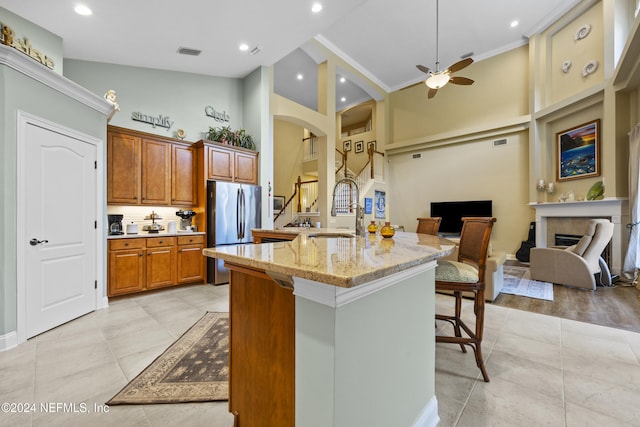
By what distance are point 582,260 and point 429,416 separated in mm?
4278

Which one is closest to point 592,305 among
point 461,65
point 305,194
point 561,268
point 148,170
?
point 561,268

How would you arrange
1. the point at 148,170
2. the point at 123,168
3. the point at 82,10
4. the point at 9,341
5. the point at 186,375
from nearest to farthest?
1. the point at 186,375
2. the point at 9,341
3. the point at 82,10
4. the point at 123,168
5. the point at 148,170

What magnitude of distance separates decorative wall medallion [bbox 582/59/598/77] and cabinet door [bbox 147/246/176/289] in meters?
8.54

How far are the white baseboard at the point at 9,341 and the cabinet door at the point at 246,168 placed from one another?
313cm

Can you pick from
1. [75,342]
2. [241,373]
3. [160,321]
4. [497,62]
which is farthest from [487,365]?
[497,62]

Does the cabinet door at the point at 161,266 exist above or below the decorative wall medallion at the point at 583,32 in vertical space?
below

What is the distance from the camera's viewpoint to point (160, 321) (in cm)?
293

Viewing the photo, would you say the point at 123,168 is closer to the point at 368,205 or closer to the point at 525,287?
the point at 368,205

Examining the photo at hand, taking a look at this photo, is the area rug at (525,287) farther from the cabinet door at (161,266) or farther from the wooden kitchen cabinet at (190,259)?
the cabinet door at (161,266)

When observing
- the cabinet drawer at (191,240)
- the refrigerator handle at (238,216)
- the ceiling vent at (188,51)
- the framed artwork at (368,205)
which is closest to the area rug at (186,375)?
the cabinet drawer at (191,240)

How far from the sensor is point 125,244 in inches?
145

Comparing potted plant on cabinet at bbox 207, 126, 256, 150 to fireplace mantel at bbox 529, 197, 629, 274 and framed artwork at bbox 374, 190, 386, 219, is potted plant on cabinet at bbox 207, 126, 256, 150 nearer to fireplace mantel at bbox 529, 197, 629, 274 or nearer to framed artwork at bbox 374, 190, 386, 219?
framed artwork at bbox 374, 190, 386, 219

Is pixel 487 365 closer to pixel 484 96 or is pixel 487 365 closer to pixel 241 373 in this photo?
pixel 241 373

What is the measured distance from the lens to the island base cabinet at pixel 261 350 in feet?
3.51
